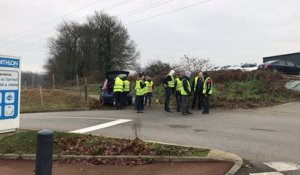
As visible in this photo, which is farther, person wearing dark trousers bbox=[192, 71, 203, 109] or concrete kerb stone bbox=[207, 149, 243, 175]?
person wearing dark trousers bbox=[192, 71, 203, 109]

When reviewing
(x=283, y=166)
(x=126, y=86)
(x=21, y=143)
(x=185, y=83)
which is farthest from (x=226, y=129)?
(x=126, y=86)

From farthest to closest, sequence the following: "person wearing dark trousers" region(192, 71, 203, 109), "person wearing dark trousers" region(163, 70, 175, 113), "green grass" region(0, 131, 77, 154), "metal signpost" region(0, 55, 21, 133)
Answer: "person wearing dark trousers" region(163, 70, 175, 113)
"person wearing dark trousers" region(192, 71, 203, 109)
"metal signpost" region(0, 55, 21, 133)
"green grass" region(0, 131, 77, 154)

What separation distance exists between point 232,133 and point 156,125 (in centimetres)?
301

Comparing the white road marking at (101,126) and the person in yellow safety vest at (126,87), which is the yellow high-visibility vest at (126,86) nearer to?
the person in yellow safety vest at (126,87)

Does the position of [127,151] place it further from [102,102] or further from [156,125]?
[102,102]

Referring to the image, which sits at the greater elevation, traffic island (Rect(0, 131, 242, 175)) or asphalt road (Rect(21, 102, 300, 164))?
asphalt road (Rect(21, 102, 300, 164))

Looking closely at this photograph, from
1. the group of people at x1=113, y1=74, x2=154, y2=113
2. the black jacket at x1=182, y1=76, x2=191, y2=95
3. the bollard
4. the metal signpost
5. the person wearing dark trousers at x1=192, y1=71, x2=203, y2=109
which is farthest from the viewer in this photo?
the group of people at x1=113, y1=74, x2=154, y2=113

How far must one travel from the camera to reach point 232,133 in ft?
39.8

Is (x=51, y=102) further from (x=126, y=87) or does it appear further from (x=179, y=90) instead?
(x=179, y=90)

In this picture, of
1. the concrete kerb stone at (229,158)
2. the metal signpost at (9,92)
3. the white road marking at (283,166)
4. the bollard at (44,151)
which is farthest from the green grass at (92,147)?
the bollard at (44,151)

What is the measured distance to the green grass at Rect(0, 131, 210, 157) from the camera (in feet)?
29.1

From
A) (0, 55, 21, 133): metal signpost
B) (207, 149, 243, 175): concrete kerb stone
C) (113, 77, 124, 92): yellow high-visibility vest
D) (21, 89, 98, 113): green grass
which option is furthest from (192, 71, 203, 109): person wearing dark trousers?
(207, 149, 243, 175): concrete kerb stone

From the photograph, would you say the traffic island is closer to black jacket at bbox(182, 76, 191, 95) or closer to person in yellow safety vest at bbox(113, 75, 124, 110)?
black jacket at bbox(182, 76, 191, 95)

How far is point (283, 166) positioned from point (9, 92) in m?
7.01
